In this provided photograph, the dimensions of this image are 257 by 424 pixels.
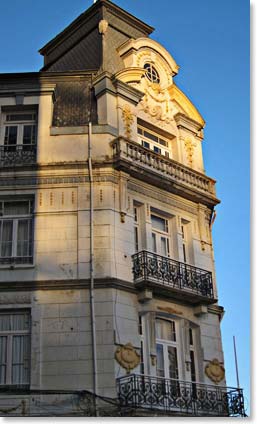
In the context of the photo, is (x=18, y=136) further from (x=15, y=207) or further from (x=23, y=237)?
(x=23, y=237)

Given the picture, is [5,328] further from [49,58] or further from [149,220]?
[49,58]

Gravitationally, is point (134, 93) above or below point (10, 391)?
above

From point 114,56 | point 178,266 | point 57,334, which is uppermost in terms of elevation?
point 114,56

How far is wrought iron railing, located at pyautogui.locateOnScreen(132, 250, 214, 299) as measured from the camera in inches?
721

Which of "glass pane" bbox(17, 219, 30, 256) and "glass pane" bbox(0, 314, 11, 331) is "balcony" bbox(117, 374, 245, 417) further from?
"glass pane" bbox(17, 219, 30, 256)

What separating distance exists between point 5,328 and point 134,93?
832cm

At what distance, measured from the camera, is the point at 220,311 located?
20172 millimetres

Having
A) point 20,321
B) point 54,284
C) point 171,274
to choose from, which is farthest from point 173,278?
point 20,321

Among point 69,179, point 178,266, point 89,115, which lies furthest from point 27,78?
point 178,266

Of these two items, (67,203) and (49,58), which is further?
(49,58)

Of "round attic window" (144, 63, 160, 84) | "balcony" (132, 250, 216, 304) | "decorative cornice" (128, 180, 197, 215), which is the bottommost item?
"balcony" (132, 250, 216, 304)

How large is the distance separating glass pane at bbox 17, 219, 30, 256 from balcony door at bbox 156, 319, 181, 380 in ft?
13.7

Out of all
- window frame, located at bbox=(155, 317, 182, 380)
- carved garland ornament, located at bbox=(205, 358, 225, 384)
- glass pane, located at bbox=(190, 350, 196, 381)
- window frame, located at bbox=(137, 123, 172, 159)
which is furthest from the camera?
window frame, located at bbox=(137, 123, 172, 159)

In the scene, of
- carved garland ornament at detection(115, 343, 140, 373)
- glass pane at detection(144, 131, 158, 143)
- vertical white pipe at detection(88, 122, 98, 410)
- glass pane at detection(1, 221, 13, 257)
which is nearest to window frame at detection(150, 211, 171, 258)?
vertical white pipe at detection(88, 122, 98, 410)
